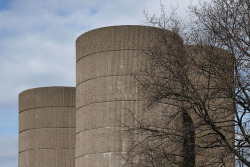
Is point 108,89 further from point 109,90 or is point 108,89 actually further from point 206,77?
point 206,77

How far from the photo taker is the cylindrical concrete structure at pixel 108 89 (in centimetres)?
2452

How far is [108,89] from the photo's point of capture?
24.8 m

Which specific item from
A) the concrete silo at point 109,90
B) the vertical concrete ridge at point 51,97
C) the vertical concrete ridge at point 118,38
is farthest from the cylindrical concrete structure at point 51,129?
the vertical concrete ridge at point 118,38

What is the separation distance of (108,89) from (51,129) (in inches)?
441

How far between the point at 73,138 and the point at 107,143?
1070 centimetres

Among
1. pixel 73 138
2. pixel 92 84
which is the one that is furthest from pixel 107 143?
pixel 73 138

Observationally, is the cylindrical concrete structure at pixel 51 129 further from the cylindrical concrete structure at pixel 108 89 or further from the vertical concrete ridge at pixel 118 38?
the vertical concrete ridge at pixel 118 38

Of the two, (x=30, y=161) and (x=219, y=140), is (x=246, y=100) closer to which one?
(x=219, y=140)

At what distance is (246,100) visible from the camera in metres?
12.6

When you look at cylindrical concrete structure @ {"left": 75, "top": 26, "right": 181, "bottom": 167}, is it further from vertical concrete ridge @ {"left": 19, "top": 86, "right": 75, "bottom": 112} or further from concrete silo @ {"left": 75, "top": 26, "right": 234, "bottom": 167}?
vertical concrete ridge @ {"left": 19, "top": 86, "right": 75, "bottom": 112}

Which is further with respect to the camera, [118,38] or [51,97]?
[51,97]

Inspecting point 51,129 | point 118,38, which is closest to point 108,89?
point 118,38

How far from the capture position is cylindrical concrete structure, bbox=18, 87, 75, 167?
114 ft

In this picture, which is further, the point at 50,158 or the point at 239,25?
the point at 50,158
